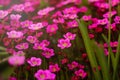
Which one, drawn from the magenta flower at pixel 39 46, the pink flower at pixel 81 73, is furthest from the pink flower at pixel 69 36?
the pink flower at pixel 81 73

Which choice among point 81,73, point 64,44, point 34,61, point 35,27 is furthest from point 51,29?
point 81,73

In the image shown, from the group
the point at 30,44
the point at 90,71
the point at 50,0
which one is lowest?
the point at 90,71

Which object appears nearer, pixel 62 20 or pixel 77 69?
pixel 77 69

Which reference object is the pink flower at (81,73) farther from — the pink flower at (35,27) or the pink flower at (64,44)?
the pink flower at (35,27)

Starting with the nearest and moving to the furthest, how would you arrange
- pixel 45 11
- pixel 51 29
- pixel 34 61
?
1. pixel 34 61
2. pixel 51 29
3. pixel 45 11

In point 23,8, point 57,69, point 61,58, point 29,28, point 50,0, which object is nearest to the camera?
point 57,69

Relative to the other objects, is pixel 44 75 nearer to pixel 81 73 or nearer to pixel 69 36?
pixel 81 73

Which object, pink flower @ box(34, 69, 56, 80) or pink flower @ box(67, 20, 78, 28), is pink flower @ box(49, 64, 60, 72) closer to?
pink flower @ box(34, 69, 56, 80)

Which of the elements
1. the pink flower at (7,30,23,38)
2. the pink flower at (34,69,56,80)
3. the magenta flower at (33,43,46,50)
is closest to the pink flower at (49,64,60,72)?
the pink flower at (34,69,56,80)

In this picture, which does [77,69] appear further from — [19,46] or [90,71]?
[19,46]

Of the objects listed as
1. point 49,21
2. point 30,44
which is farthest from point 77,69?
point 49,21

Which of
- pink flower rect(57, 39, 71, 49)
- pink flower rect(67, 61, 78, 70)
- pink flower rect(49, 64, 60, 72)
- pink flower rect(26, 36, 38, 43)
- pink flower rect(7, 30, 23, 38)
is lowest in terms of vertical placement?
pink flower rect(67, 61, 78, 70)
